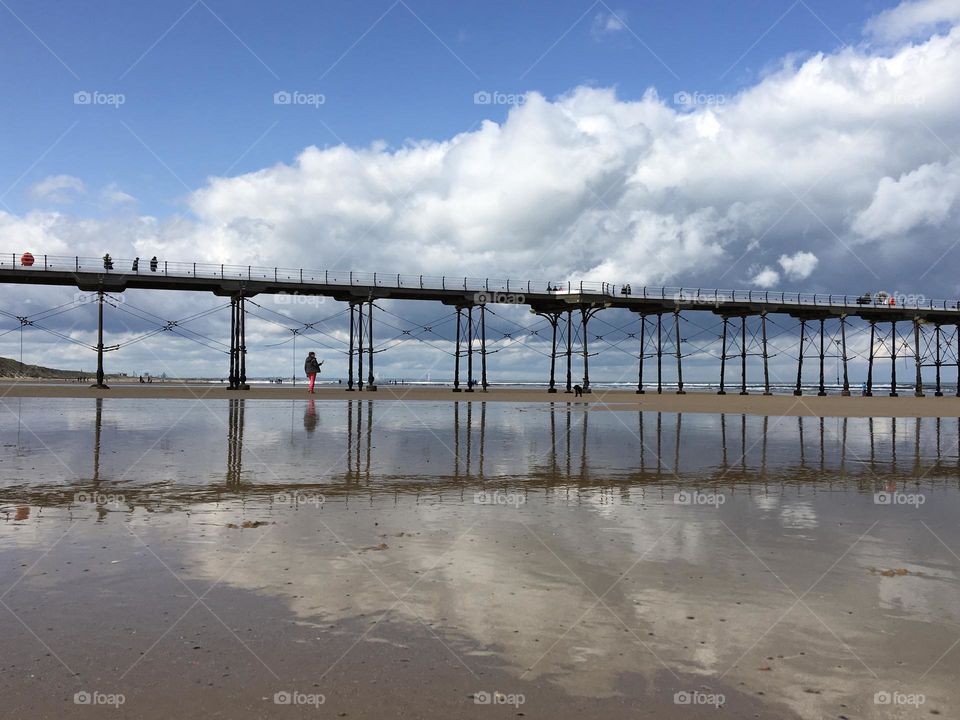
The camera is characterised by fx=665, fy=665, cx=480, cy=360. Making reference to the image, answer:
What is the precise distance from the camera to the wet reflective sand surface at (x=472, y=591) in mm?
3510

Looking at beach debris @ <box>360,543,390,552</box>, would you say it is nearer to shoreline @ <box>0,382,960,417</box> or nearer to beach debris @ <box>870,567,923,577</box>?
beach debris @ <box>870,567,923,577</box>

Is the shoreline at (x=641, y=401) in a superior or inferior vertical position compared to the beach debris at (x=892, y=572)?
superior

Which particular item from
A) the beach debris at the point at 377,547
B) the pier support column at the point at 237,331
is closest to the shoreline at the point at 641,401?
the pier support column at the point at 237,331

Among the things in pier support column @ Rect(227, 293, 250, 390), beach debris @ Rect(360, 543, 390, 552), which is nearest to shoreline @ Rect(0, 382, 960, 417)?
pier support column @ Rect(227, 293, 250, 390)

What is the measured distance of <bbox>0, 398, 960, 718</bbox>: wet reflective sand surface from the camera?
351cm

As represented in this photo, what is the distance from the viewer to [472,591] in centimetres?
511

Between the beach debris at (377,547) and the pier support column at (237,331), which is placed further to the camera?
the pier support column at (237,331)

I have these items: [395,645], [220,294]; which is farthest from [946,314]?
[395,645]

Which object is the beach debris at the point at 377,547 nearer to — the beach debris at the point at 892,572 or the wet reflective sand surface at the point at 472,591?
the wet reflective sand surface at the point at 472,591

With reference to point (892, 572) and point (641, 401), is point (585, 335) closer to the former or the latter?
point (641, 401)

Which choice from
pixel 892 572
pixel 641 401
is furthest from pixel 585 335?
pixel 892 572

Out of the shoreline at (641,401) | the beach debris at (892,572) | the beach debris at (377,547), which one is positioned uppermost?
the shoreline at (641,401)

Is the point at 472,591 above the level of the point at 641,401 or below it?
below

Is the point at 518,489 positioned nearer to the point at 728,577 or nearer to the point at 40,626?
the point at 728,577
